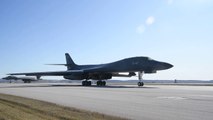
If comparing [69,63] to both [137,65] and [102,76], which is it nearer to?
[102,76]

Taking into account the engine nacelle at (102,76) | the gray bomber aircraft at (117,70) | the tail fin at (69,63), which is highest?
the tail fin at (69,63)

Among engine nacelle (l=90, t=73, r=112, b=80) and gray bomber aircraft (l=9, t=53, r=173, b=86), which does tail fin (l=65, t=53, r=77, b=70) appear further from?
engine nacelle (l=90, t=73, r=112, b=80)

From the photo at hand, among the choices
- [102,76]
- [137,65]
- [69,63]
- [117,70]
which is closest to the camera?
[137,65]

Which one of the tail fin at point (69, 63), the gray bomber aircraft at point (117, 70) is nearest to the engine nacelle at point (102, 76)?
the gray bomber aircraft at point (117, 70)

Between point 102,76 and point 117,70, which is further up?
point 117,70

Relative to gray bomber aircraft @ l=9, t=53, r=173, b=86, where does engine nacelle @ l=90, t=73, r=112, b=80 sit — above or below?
below

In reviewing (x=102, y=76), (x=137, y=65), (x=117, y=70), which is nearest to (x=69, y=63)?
(x=102, y=76)

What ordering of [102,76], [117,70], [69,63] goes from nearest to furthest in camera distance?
1. [117,70]
2. [102,76]
3. [69,63]

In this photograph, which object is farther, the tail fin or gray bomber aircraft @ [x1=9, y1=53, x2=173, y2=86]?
the tail fin

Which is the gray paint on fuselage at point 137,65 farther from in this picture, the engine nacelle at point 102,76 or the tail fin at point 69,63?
the tail fin at point 69,63

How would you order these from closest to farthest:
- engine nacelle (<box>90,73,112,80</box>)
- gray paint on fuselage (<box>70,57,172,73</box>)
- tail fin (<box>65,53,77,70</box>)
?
gray paint on fuselage (<box>70,57,172,73</box>) < engine nacelle (<box>90,73,112,80</box>) < tail fin (<box>65,53,77,70</box>)

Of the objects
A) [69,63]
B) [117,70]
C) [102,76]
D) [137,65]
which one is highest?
[69,63]

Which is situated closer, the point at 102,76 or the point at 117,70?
the point at 117,70

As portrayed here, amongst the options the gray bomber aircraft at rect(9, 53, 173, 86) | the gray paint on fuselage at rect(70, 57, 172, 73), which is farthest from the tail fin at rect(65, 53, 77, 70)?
the gray paint on fuselage at rect(70, 57, 172, 73)
